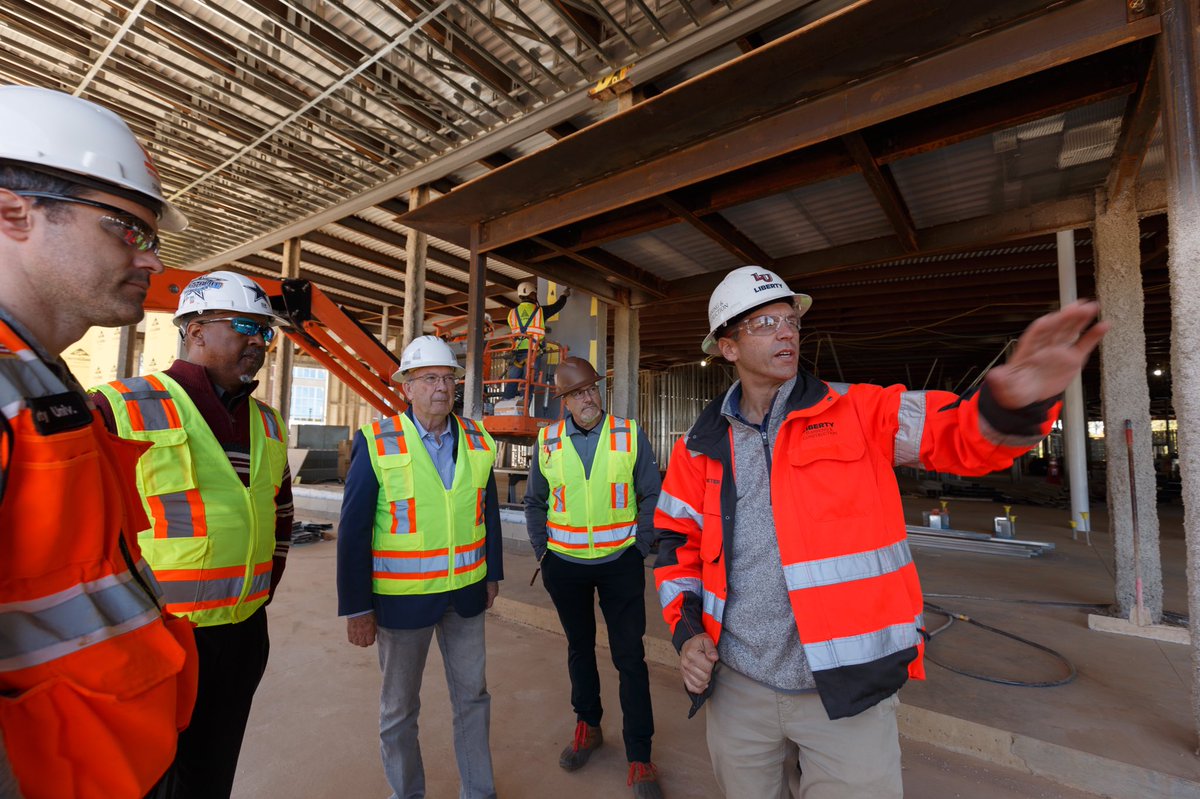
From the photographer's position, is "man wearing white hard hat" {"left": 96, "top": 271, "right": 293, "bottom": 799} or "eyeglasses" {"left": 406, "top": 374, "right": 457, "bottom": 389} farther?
"eyeglasses" {"left": 406, "top": 374, "right": 457, "bottom": 389}

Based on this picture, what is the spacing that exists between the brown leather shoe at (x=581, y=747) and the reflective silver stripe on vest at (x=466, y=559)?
1295 millimetres

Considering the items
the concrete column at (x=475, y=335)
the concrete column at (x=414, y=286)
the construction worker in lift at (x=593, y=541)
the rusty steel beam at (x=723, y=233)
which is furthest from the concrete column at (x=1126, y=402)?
the concrete column at (x=414, y=286)

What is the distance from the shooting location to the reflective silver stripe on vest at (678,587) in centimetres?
201

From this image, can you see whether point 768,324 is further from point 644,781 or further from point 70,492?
point 644,781

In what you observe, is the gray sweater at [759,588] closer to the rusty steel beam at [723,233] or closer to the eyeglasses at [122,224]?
the eyeglasses at [122,224]

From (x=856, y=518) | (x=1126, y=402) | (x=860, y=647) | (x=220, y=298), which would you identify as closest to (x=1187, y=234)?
(x=1126, y=402)

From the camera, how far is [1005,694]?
3.38m

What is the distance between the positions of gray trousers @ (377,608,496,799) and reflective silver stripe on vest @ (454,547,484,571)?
25 centimetres

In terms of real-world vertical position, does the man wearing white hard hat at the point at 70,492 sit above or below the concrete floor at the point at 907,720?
above

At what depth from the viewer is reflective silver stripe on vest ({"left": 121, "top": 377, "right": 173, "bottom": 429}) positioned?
2047mm

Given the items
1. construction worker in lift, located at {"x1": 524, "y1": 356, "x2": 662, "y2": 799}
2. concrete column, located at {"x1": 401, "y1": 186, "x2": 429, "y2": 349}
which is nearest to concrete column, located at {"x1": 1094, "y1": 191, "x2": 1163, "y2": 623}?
construction worker in lift, located at {"x1": 524, "y1": 356, "x2": 662, "y2": 799}

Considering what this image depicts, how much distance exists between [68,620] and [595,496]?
254cm

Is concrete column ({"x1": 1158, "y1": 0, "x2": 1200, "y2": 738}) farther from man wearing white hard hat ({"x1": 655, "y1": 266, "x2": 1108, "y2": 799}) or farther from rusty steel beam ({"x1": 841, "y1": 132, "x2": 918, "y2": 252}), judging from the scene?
man wearing white hard hat ({"x1": 655, "y1": 266, "x2": 1108, "y2": 799})

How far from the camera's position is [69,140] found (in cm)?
118
